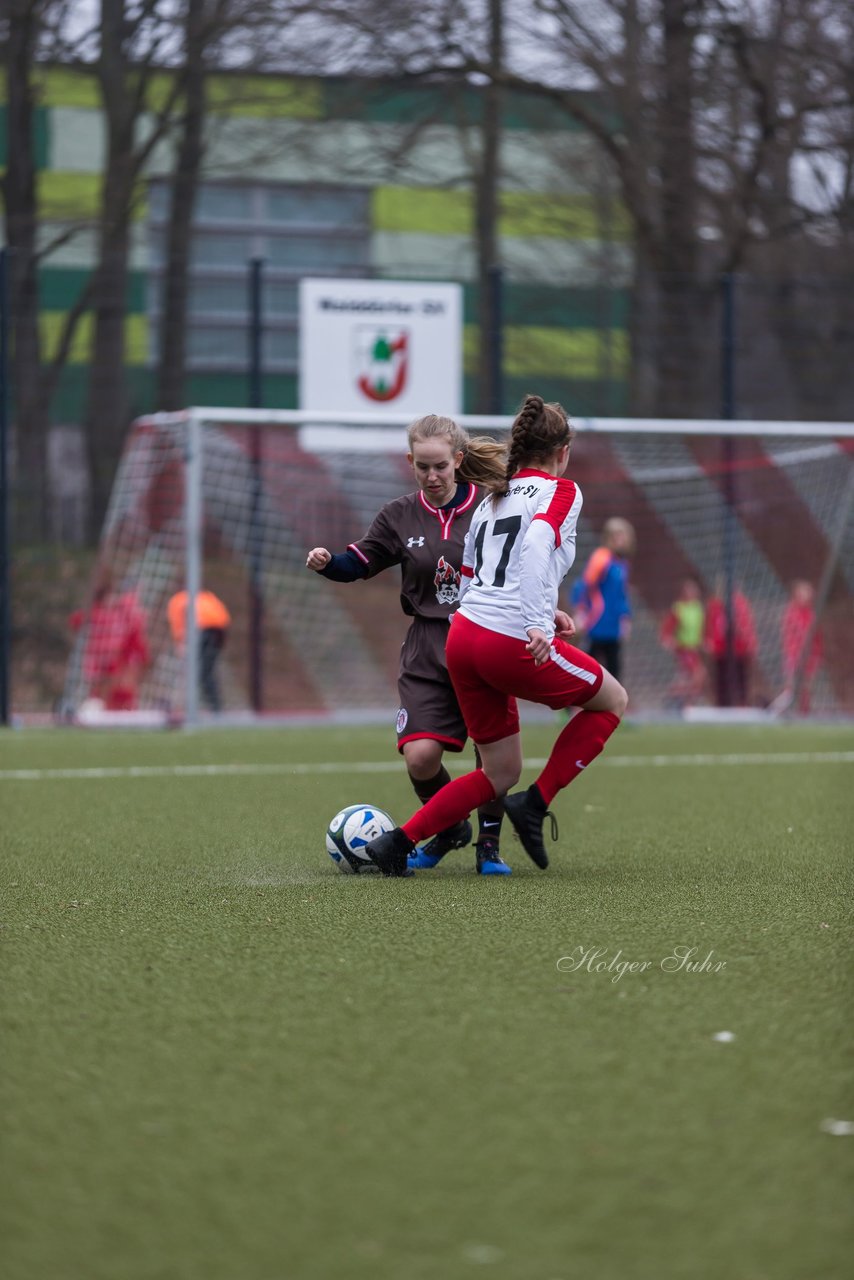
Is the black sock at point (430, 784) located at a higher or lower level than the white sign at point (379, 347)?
lower

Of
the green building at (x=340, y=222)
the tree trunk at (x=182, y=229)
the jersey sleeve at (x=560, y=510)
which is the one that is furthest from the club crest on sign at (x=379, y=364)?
the jersey sleeve at (x=560, y=510)

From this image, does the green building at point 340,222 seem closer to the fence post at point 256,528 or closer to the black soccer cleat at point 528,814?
the fence post at point 256,528

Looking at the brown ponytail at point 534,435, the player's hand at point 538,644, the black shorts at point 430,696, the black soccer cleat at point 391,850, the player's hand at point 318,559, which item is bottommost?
the black soccer cleat at point 391,850

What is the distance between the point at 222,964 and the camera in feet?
13.9

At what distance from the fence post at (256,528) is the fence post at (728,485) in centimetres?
399

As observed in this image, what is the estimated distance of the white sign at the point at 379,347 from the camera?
14977 millimetres

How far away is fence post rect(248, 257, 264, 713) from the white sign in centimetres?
41

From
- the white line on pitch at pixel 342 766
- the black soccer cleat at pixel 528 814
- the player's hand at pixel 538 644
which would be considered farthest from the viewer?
the white line on pitch at pixel 342 766

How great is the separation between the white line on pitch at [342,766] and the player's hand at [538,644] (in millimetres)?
4857

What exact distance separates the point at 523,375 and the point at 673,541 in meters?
1.98

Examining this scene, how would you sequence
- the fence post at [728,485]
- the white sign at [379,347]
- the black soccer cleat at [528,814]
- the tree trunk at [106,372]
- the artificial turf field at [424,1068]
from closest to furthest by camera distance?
the artificial turf field at [424,1068] < the black soccer cleat at [528,814] < the white sign at [379,347] < the tree trunk at [106,372] < the fence post at [728,485]

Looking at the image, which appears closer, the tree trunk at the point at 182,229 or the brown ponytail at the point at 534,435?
the brown ponytail at the point at 534,435

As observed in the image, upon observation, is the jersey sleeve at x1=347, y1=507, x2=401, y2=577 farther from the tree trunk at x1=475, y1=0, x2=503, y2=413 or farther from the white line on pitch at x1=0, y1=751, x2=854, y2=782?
the tree trunk at x1=475, y1=0, x2=503, y2=413

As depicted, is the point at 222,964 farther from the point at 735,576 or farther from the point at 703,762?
the point at 735,576
